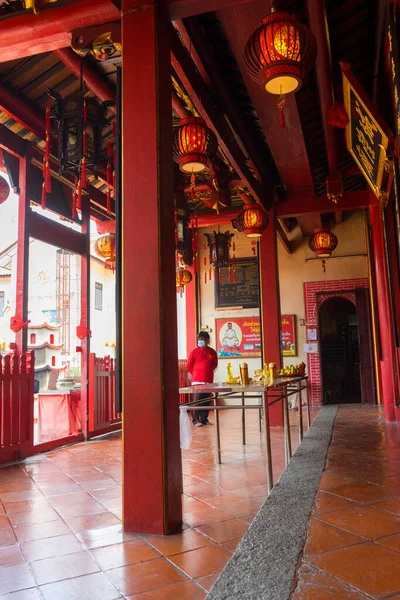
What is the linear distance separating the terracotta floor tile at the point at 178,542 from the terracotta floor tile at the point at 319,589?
59cm

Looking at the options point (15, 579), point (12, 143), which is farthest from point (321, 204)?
point (15, 579)

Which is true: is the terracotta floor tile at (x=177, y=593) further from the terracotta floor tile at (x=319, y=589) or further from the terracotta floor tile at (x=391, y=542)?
the terracotta floor tile at (x=391, y=542)

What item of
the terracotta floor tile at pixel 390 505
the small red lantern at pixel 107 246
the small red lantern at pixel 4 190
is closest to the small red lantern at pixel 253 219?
the small red lantern at pixel 107 246

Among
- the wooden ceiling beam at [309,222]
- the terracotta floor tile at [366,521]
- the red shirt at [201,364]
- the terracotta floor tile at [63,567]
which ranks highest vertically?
the wooden ceiling beam at [309,222]

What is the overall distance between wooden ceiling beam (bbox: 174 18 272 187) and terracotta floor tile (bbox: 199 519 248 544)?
3521mm

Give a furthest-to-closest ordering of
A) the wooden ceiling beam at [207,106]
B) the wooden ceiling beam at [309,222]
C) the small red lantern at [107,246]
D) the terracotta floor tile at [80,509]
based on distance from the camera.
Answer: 1. the wooden ceiling beam at [309,222]
2. the small red lantern at [107,246]
3. the wooden ceiling beam at [207,106]
4. the terracotta floor tile at [80,509]

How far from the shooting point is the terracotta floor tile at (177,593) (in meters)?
1.78

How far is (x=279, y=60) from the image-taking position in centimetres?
317

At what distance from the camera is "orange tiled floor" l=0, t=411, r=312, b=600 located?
1.91 meters

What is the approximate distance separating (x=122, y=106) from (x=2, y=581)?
101 inches

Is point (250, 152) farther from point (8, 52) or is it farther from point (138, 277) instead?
point (138, 277)

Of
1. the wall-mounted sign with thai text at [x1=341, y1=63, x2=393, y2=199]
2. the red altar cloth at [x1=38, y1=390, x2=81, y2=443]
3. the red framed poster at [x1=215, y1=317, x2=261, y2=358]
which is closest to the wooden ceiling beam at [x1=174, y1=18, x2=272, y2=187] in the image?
the wall-mounted sign with thai text at [x1=341, y1=63, x2=393, y2=199]

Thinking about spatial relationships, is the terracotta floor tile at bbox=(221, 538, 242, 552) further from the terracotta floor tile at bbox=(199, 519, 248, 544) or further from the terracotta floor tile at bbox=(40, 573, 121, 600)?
the terracotta floor tile at bbox=(40, 573, 121, 600)

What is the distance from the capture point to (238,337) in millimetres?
10727
